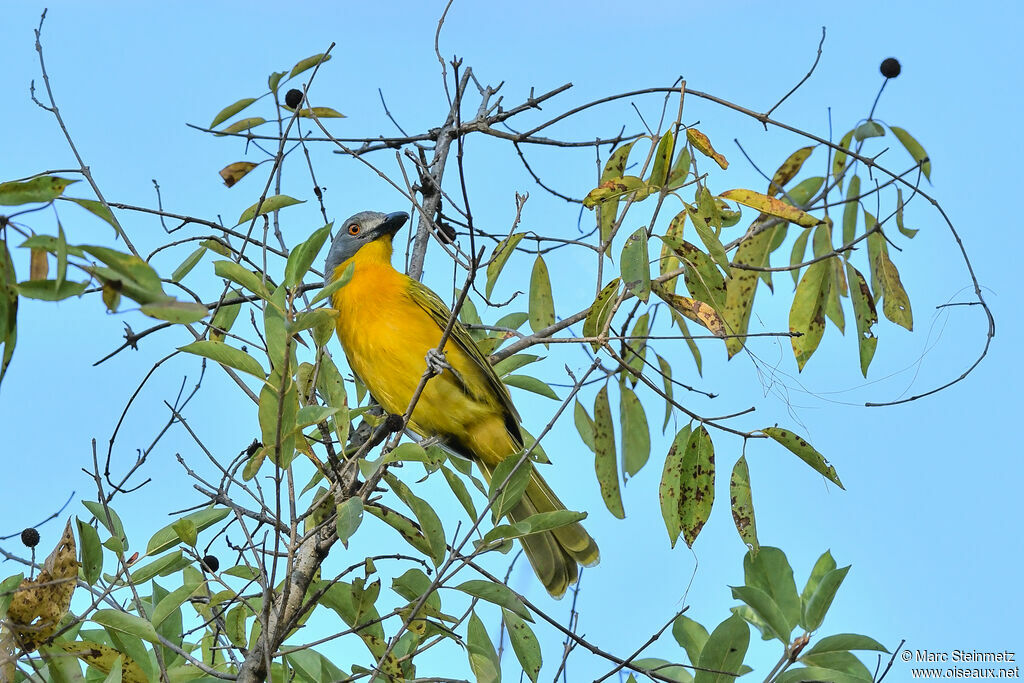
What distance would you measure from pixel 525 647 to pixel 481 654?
146 millimetres

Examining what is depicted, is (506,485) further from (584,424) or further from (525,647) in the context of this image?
(584,424)

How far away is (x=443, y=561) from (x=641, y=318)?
1479mm

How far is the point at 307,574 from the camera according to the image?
9.66 feet

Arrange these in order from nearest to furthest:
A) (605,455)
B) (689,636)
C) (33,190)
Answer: (33,190)
(689,636)
(605,455)

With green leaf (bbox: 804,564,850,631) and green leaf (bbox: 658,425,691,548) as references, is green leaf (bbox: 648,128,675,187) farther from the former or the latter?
green leaf (bbox: 804,564,850,631)

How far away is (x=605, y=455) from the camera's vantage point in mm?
3578

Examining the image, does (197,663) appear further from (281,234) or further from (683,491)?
(281,234)

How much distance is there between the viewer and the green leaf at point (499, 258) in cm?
308

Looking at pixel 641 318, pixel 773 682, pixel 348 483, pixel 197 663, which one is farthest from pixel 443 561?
pixel 641 318

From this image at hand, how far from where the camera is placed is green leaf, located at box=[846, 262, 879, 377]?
3.34m

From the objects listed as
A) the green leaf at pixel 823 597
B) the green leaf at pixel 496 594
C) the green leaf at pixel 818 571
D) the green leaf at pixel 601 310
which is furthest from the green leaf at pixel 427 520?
the green leaf at pixel 818 571

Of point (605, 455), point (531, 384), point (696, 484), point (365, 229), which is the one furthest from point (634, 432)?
point (365, 229)

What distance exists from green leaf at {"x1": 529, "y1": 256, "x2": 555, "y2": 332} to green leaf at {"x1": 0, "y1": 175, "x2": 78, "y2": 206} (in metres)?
1.79

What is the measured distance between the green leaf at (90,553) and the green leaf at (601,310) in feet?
4.87
